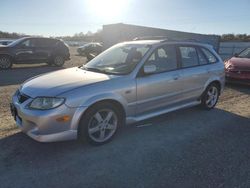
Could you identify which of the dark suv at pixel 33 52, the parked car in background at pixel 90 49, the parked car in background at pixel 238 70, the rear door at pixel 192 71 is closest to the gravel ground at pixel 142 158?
the rear door at pixel 192 71

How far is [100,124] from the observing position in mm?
4316

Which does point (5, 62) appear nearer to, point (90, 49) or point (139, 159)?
point (139, 159)

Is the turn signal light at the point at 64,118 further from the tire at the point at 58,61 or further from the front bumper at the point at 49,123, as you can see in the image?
the tire at the point at 58,61

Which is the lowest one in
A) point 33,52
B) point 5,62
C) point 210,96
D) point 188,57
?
point 210,96

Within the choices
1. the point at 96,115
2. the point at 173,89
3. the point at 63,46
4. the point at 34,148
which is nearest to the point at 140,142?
the point at 96,115

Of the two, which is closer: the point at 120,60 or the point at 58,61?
the point at 120,60

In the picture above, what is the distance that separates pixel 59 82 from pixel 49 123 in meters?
0.75

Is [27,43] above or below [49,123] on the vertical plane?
above

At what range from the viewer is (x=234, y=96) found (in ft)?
26.7

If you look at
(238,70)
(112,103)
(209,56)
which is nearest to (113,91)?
(112,103)

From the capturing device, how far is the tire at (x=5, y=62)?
1387 centimetres

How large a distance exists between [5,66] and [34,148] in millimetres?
11062

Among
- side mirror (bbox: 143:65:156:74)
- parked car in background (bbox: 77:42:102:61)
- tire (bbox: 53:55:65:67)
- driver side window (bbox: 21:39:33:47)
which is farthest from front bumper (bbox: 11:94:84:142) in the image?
parked car in background (bbox: 77:42:102:61)

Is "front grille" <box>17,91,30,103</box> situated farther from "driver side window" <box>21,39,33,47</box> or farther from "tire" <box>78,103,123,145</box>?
"driver side window" <box>21,39,33,47</box>
